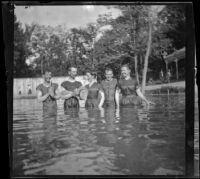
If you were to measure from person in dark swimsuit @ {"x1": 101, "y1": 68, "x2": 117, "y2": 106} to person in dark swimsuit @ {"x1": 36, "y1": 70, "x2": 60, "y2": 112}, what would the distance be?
0.55 metres

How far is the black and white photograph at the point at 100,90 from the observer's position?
327 cm

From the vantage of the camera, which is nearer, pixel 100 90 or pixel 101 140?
pixel 101 140

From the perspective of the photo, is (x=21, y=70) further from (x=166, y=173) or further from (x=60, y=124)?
(x=166, y=173)

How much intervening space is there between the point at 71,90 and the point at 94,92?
27cm

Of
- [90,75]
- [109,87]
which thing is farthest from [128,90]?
[90,75]

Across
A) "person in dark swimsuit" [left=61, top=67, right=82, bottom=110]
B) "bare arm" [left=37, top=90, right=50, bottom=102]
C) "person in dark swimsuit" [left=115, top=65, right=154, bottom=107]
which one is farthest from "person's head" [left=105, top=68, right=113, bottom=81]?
"bare arm" [left=37, top=90, right=50, bottom=102]

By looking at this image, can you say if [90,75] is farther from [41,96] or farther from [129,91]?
[41,96]

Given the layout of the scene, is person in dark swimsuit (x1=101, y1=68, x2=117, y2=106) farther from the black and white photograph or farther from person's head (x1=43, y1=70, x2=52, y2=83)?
person's head (x1=43, y1=70, x2=52, y2=83)

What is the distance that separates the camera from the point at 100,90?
11.4 feet

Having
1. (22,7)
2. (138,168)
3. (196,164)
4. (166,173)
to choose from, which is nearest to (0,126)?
(22,7)

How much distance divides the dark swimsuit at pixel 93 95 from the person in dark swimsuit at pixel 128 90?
0.74 feet

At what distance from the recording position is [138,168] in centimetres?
326

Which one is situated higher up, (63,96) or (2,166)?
(63,96)

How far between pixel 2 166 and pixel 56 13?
5.85 ft
